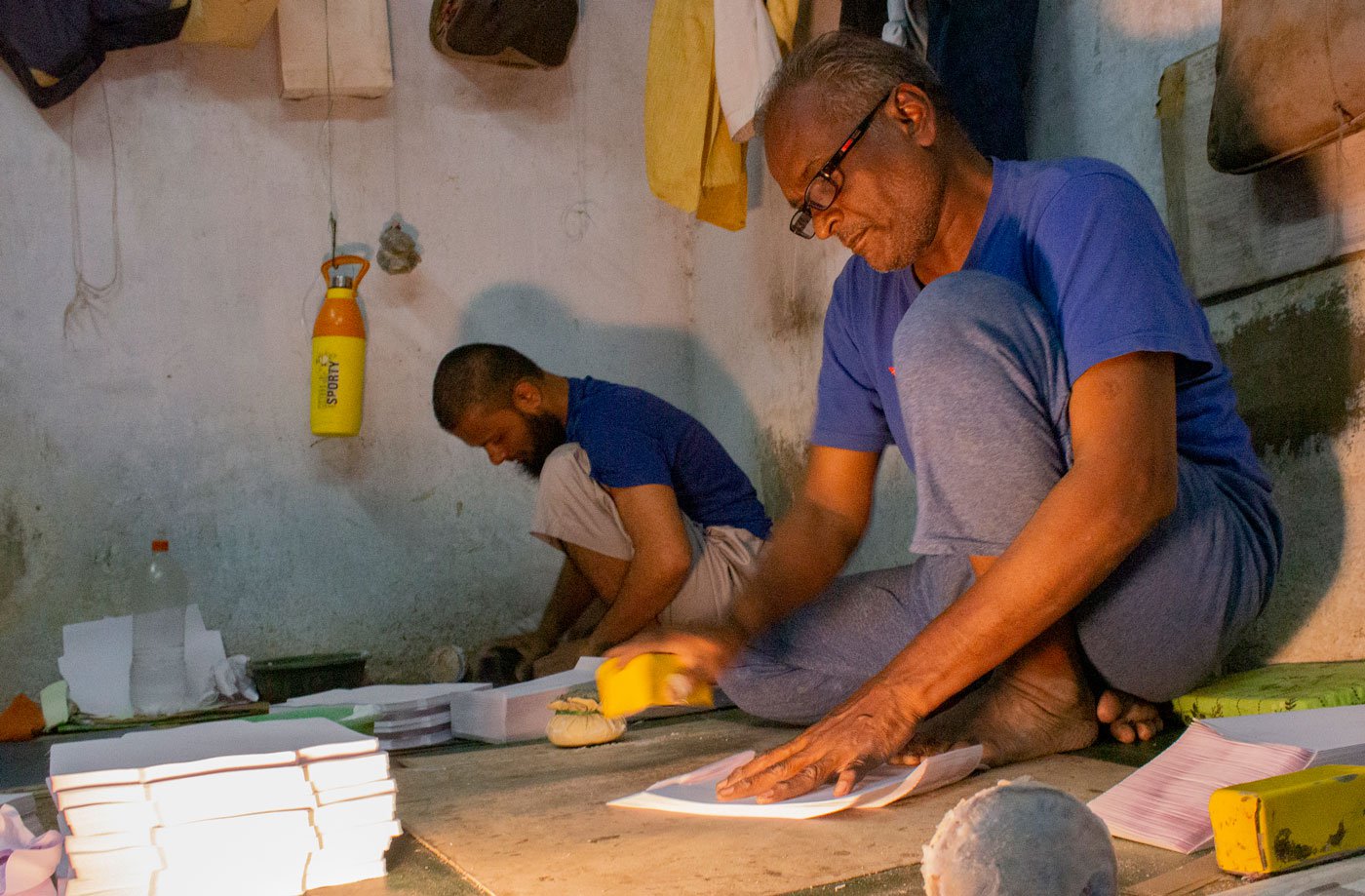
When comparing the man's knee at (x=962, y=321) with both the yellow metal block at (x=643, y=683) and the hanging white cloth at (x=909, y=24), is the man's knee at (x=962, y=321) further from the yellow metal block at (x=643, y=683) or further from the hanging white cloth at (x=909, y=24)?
the hanging white cloth at (x=909, y=24)

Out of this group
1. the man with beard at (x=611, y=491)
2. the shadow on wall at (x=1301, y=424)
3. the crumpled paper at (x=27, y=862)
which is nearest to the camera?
the crumpled paper at (x=27, y=862)

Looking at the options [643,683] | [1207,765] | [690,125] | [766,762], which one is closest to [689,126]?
[690,125]

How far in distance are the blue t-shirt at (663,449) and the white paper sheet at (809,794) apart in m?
1.31

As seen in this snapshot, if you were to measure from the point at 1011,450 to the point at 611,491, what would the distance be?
1.49 m

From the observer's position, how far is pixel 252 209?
3.44 metres

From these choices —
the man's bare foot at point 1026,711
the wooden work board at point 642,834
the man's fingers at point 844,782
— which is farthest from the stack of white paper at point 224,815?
the man's bare foot at point 1026,711

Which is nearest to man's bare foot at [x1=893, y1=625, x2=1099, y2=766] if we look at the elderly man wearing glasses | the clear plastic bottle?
the elderly man wearing glasses

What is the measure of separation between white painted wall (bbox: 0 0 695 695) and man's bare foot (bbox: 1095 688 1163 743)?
2.38 meters

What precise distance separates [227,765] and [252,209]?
2719 millimetres

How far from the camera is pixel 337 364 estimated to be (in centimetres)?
337

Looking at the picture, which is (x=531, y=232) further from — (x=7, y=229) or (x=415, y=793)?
(x=415, y=793)

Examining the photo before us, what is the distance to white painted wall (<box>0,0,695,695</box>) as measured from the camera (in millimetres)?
3188

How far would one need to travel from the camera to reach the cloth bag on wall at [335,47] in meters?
3.36

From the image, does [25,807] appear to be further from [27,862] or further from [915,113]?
[915,113]
